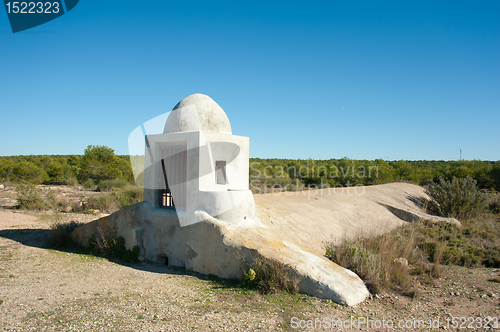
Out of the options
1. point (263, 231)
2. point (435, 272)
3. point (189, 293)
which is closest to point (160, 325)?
point (189, 293)

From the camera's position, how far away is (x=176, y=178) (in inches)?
270

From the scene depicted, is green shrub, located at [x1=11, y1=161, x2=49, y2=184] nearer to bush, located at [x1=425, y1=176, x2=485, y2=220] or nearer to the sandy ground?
the sandy ground

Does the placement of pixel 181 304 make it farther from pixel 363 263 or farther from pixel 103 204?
pixel 103 204

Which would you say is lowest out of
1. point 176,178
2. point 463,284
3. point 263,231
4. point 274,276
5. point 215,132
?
point 463,284

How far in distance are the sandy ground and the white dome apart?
3049mm

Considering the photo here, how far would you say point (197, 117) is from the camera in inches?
263

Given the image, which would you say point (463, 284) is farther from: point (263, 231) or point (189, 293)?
point (189, 293)

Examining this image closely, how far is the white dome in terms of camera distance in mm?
6656

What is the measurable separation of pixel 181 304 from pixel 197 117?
3.81 meters

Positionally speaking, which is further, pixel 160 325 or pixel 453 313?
pixel 453 313

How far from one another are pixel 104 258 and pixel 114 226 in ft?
2.41

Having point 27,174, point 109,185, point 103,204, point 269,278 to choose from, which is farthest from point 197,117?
point 27,174

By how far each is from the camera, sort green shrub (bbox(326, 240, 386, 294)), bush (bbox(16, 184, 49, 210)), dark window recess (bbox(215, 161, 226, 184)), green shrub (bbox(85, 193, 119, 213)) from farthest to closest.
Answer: green shrub (bbox(85, 193, 119, 213)), bush (bbox(16, 184, 49, 210)), dark window recess (bbox(215, 161, 226, 184)), green shrub (bbox(326, 240, 386, 294))

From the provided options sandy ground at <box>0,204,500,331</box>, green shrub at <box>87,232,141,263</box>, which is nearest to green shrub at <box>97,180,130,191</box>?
green shrub at <box>87,232,141,263</box>
